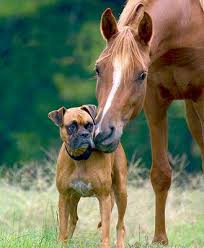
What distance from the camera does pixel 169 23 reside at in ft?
26.5

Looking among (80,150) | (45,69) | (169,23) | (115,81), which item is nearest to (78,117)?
(80,150)

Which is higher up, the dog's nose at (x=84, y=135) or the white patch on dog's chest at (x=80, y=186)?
the dog's nose at (x=84, y=135)

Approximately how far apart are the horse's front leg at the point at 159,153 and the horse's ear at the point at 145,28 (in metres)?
1.41

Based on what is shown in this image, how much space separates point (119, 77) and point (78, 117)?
0.47 meters

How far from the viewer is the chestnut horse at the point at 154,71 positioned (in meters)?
7.12

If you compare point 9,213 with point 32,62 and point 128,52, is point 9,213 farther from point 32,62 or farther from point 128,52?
point 32,62

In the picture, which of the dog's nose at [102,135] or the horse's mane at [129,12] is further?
the horse's mane at [129,12]

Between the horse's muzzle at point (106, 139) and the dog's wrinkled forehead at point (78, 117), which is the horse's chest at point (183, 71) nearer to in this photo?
the dog's wrinkled forehead at point (78, 117)

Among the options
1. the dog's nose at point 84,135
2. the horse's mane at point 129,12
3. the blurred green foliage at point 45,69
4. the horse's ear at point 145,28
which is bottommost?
the dog's nose at point 84,135

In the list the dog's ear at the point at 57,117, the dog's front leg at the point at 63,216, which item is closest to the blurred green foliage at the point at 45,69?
the dog's front leg at the point at 63,216

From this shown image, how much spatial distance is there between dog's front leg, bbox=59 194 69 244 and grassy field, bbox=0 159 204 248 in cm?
29

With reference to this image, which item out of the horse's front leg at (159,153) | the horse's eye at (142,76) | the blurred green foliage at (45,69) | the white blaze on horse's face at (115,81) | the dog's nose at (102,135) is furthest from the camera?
the blurred green foliage at (45,69)

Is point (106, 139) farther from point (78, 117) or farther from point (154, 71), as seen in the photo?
point (154, 71)

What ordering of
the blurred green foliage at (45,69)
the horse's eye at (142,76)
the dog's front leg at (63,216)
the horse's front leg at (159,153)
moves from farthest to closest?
the blurred green foliage at (45,69) < the horse's front leg at (159,153) < the dog's front leg at (63,216) < the horse's eye at (142,76)
